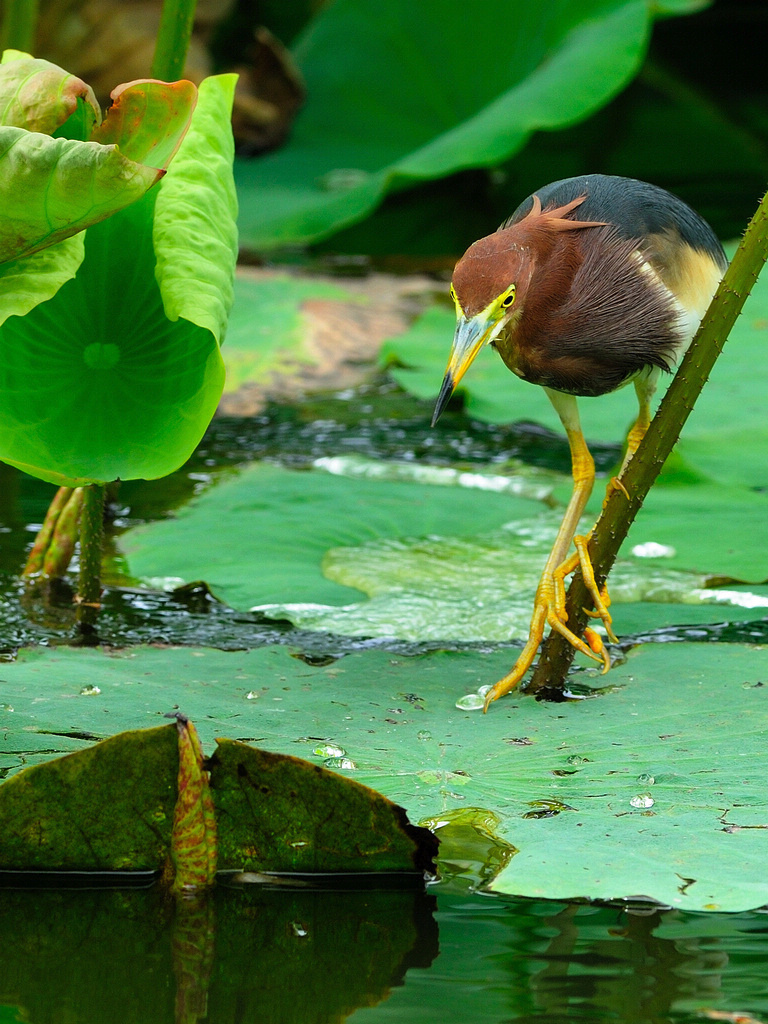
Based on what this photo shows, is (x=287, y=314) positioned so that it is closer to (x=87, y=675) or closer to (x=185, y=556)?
(x=185, y=556)

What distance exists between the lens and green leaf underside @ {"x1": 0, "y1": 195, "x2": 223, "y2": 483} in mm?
1551

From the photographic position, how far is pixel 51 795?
118cm

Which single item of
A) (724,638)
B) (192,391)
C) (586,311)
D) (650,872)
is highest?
(586,311)

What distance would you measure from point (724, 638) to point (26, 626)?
1117mm

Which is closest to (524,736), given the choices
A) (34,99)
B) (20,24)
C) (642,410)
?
(642,410)

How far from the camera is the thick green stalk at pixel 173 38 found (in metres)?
1.89

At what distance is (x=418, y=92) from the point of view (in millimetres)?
4801

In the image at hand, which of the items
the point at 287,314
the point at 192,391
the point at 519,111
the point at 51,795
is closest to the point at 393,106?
the point at 519,111

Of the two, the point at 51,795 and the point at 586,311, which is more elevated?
the point at 586,311

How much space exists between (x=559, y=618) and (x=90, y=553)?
2.39ft

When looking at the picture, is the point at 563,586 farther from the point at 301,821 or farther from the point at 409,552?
the point at 301,821

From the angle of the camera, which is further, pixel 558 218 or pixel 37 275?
pixel 558 218

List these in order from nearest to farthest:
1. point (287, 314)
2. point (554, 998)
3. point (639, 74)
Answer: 1. point (554, 998)
2. point (287, 314)
3. point (639, 74)

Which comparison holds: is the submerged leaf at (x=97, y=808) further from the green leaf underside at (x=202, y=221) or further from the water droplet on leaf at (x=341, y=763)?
the green leaf underside at (x=202, y=221)
